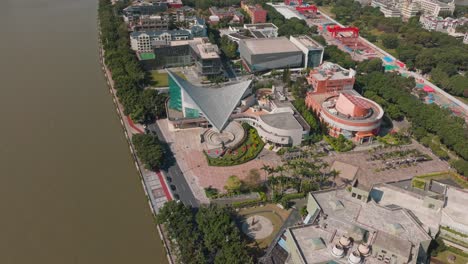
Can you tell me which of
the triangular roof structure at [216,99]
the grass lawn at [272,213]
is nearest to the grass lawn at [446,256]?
the grass lawn at [272,213]

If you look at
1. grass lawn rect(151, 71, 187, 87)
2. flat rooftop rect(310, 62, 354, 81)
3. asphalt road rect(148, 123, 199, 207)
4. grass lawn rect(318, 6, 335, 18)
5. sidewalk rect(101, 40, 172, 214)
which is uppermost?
flat rooftop rect(310, 62, 354, 81)

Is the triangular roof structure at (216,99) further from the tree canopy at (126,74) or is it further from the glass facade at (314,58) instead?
the glass facade at (314,58)

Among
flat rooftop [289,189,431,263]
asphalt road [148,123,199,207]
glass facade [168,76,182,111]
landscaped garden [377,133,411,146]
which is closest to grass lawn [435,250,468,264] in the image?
flat rooftop [289,189,431,263]

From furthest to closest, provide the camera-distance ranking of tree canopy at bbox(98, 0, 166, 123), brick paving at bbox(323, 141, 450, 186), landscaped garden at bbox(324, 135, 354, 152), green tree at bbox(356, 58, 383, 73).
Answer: green tree at bbox(356, 58, 383, 73), tree canopy at bbox(98, 0, 166, 123), landscaped garden at bbox(324, 135, 354, 152), brick paving at bbox(323, 141, 450, 186)

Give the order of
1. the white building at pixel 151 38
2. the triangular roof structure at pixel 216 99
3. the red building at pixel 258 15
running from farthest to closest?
the red building at pixel 258 15, the white building at pixel 151 38, the triangular roof structure at pixel 216 99

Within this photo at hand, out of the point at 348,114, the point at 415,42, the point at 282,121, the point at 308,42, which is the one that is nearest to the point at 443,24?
the point at 415,42

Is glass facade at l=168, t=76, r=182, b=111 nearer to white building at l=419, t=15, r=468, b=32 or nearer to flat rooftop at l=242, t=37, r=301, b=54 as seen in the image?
flat rooftop at l=242, t=37, r=301, b=54
